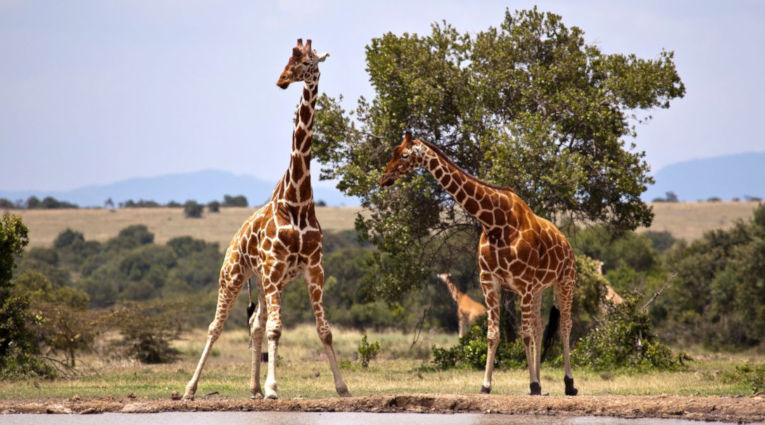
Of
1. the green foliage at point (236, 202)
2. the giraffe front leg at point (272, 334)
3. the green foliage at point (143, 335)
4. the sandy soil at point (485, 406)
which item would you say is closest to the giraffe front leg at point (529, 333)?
the sandy soil at point (485, 406)

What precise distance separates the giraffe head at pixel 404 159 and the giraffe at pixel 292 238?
1237 millimetres

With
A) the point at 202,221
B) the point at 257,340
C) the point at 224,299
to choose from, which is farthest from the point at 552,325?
the point at 202,221

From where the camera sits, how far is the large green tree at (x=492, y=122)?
1981 centimetres

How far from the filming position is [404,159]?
13711mm

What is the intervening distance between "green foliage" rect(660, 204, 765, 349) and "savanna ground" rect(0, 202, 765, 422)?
5.49 ft

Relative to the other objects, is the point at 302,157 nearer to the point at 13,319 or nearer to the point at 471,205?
the point at 471,205

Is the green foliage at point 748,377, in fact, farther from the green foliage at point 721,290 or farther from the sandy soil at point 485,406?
the green foliage at point 721,290

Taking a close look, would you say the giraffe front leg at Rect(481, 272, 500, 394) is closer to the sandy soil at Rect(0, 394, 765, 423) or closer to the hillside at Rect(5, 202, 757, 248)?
the sandy soil at Rect(0, 394, 765, 423)

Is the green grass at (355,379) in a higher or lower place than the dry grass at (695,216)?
lower

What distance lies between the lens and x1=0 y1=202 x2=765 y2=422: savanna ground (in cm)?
1147

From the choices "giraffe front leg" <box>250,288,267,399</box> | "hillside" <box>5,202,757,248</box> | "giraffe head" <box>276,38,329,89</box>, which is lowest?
"giraffe front leg" <box>250,288,267,399</box>

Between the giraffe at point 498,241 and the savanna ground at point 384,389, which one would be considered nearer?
the savanna ground at point 384,389

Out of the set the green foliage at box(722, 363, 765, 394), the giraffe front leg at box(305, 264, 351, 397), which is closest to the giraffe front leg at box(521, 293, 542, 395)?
the giraffe front leg at box(305, 264, 351, 397)

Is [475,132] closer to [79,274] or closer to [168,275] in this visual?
[168,275]
